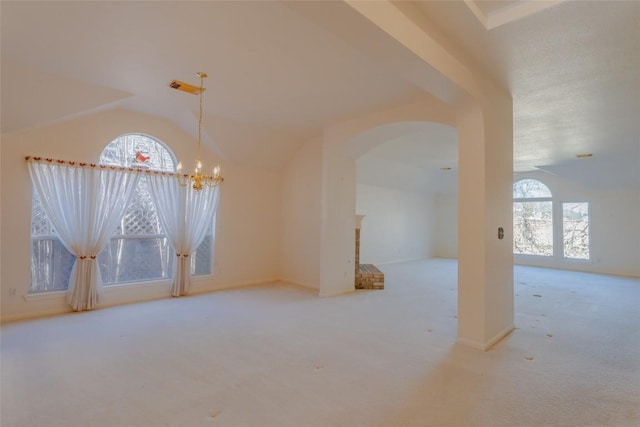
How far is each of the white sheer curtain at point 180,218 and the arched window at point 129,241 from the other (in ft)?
0.49

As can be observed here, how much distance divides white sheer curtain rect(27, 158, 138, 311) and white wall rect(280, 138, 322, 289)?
→ 9.98 ft

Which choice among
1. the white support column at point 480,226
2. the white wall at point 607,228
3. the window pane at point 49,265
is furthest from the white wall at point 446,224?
the window pane at point 49,265

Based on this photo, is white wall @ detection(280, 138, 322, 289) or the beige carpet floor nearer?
the beige carpet floor

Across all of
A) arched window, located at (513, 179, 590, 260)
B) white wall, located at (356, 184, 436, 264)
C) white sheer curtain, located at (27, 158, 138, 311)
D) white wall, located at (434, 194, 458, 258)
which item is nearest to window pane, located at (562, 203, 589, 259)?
arched window, located at (513, 179, 590, 260)

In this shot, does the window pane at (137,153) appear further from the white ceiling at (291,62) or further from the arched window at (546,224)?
the arched window at (546,224)

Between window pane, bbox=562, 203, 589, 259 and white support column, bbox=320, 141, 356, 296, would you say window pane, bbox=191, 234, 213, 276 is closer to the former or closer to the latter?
white support column, bbox=320, 141, 356, 296

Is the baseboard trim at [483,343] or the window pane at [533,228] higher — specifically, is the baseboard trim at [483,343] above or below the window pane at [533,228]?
below

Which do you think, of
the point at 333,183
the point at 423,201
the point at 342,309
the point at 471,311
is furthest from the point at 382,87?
the point at 423,201

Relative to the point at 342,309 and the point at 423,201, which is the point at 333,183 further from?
the point at 423,201

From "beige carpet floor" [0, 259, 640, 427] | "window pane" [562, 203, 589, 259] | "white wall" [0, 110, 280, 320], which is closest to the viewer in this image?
"beige carpet floor" [0, 259, 640, 427]

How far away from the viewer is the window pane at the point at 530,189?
9250 mm

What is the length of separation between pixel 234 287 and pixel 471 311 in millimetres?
4180

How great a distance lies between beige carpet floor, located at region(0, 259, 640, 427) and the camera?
85.4 inches

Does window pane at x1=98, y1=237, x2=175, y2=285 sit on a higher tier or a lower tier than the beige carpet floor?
higher
